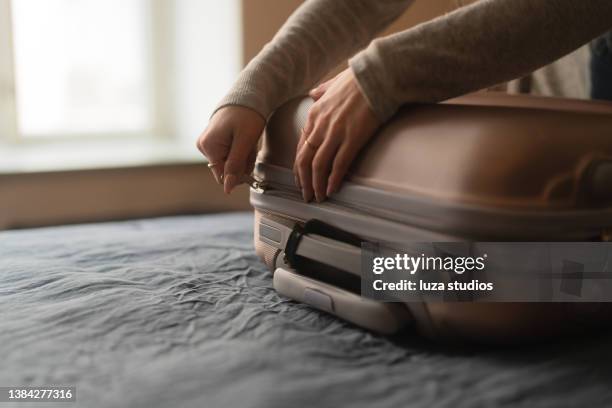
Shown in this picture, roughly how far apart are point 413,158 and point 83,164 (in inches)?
56.2

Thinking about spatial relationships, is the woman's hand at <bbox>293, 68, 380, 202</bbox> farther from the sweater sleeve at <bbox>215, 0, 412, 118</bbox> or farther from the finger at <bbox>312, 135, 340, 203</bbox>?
the sweater sleeve at <bbox>215, 0, 412, 118</bbox>

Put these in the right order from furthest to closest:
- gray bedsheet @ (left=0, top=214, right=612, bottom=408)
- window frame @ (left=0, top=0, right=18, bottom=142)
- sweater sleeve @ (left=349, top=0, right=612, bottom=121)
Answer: window frame @ (left=0, top=0, right=18, bottom=142), sweater sleeve @ (left=349, top=0, right=612, bottom=121), gray bedsheet @ (left=0, top=214, right=612, bottom=408)

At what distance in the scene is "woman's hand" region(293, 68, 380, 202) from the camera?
73cm

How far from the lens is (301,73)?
0.98 metres

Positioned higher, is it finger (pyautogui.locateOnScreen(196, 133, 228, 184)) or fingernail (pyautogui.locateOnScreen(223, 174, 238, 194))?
finger (pyautogui.locateOnScreen(196, 133, 228, 184))

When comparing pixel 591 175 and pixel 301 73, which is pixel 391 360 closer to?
pixel 591 175

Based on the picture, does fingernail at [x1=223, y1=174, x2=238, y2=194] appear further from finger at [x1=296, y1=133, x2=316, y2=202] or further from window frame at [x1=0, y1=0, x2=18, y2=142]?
window frame at [x1=0, y1=0, x2=18, y2=142]

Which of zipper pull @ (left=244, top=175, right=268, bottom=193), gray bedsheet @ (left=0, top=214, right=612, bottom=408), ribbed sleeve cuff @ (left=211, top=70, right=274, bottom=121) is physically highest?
ribbed sleeve cuff @ (left=211, top=70, right=274, bottom=121)

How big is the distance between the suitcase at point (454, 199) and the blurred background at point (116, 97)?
1.25 metres

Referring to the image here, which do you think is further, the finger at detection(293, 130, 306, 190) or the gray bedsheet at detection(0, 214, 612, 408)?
the finger at detection(293, 130, 306, 190)

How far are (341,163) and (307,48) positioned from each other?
0.31m

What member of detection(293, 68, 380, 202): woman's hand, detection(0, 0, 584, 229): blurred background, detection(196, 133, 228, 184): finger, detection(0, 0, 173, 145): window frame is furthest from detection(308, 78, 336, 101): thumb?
detection(0, 0, 173, 145): window frame

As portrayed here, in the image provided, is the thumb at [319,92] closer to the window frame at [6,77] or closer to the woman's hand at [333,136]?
the woman's hand at [333,136]

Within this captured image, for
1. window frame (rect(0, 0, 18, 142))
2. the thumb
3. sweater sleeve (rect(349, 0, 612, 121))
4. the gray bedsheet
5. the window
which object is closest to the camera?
the gray bedsheet
